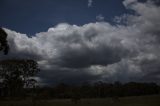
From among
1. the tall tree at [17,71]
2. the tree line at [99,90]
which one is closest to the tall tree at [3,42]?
the tall tree at [17,71]

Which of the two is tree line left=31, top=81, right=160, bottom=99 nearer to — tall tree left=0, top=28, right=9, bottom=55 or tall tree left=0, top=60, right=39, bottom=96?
tall tree left=0, top=60, right=39, bottom=96

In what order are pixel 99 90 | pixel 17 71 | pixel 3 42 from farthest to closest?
pixel 99 90
pixel 17 71
pixel 3 42

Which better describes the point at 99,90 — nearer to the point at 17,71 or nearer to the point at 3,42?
the point at 17,71

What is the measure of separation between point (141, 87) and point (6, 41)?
376 ft

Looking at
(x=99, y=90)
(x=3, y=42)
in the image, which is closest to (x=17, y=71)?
(x=3, y=42)

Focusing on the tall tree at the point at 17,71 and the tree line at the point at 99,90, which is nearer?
the tall tree at the point at 17,71

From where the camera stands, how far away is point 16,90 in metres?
63.1

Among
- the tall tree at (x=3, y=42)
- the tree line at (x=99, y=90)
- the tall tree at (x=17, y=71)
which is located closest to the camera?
the tall tree at (x=3, y=42)

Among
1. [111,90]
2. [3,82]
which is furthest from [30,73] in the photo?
[111,90]

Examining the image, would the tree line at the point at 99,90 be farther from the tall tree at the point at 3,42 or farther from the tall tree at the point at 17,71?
the tall tree at the point at 3,42

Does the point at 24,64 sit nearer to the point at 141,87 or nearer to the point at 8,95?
the point at 8,95

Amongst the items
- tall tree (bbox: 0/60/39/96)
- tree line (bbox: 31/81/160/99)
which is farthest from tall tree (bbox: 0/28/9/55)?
tree line (bbox: 31/81/160/99)

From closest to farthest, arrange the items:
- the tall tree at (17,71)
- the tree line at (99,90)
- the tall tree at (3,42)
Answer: the tall tree at (3,42), the tall tree at (17,71), the tree line at (99,90)

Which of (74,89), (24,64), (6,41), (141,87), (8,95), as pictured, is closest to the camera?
(6,41)
